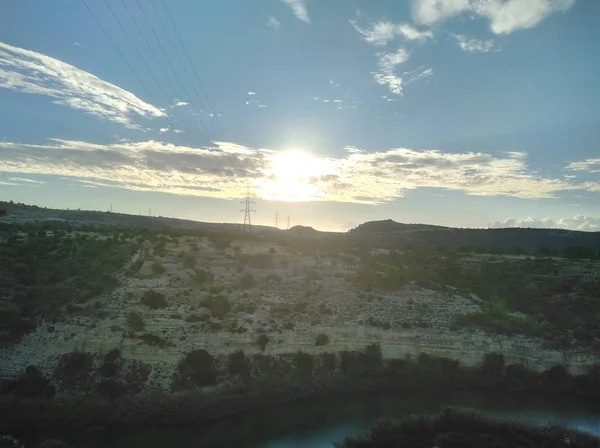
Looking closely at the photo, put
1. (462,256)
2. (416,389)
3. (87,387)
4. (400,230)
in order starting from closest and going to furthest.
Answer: (87,387), (416,389), (462,256), (400,230)

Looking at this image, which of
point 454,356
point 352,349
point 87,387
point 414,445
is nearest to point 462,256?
point 454,356

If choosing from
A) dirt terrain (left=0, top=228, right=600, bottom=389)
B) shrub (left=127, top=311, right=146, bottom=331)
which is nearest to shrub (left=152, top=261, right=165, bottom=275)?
dirt terrain (left=0, top=228, right=600, bottom=389)

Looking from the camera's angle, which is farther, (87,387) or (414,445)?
(87,387)

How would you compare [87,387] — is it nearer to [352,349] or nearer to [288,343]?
[288,343]

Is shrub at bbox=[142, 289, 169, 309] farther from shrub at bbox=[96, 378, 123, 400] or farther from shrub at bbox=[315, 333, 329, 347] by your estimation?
shrub at bbox=[315, 333, 329, 347]

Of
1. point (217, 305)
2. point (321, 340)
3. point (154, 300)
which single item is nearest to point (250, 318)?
point (217, 305)

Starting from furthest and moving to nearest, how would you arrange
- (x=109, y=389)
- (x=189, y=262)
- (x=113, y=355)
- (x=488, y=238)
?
(x=488, y=238)
(x=189, y=262)
(x=113, y=355)
(x=109, y=389)

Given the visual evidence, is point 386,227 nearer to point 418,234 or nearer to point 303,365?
point 418,234
